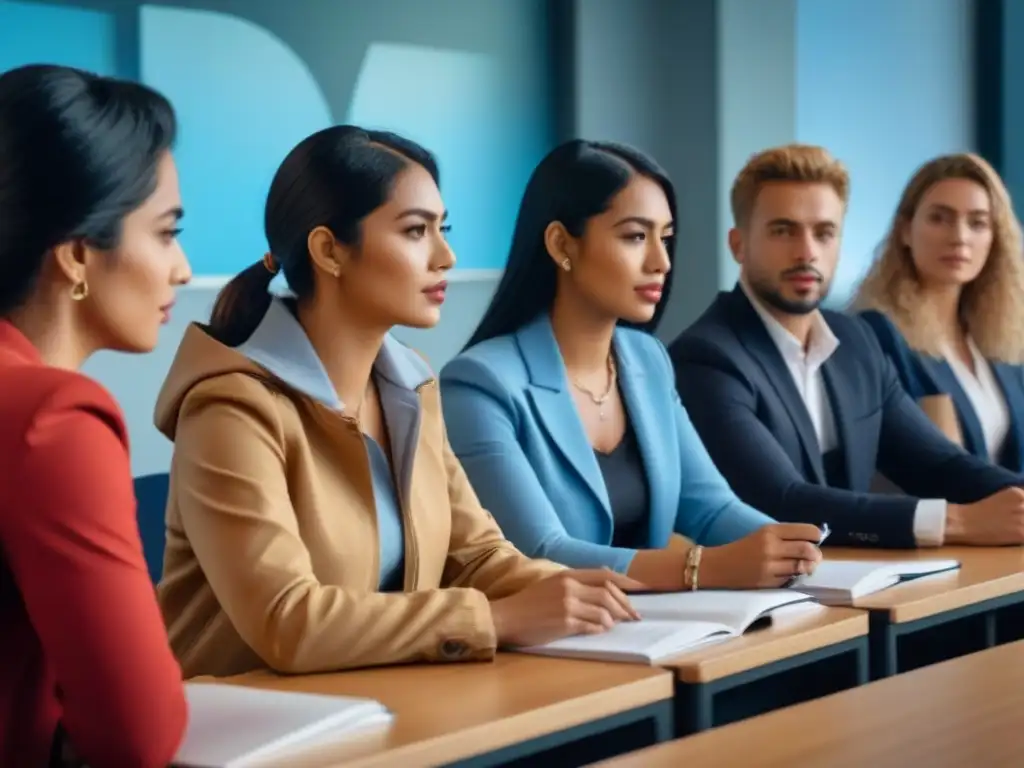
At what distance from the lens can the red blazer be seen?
146 centimetres

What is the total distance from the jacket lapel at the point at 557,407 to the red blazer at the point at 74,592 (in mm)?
1311

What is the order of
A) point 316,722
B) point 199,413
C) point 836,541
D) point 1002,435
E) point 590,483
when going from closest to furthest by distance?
1. point 316,722
2. point 199,413
3. point 590,483
4. point 836,541
5. point 1002,435

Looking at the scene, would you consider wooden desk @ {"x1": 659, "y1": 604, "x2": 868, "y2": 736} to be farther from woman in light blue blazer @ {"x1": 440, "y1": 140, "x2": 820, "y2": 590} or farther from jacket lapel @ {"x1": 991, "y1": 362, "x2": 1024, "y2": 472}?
jacket lapel @ {"x1": 991, "y1": 362, "x2": 1024, "y2": 472}

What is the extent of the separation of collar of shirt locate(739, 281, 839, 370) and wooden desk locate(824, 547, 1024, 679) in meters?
0.55

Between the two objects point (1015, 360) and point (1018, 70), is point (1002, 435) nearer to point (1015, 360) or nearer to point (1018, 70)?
point (1015, 360)

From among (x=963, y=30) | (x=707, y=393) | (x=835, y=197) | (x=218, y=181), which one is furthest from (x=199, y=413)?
(x=963, y=30)

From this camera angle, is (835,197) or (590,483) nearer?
(590,483)

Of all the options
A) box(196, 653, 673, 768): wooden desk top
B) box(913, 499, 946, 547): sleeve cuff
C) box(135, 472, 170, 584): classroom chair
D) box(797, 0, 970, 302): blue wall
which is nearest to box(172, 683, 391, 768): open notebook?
box(196, 653, 673, 768): wooden desk top

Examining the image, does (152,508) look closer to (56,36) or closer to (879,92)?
(56,36)

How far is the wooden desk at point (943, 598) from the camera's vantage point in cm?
232

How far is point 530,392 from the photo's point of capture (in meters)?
2.81

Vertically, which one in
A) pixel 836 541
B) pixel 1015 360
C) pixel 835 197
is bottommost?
pixel 836 541

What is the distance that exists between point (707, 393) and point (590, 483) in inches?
24.1

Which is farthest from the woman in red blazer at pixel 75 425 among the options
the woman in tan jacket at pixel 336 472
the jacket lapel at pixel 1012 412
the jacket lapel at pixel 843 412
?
the jacket lapel at pixel 1012 412
